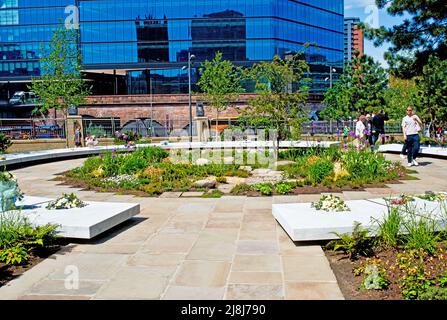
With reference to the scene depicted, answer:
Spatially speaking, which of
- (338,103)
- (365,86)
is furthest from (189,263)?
(338,103)

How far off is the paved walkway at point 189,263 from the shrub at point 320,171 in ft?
11.0

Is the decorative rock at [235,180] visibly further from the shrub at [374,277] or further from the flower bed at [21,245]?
the shrub at [374,277]

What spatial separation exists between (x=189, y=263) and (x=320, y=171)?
7099mm

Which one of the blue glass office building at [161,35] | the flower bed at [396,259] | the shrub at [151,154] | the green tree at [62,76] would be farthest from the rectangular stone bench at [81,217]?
the blue glass office building at [161,35]

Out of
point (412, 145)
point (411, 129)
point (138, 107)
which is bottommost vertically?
point (412, 145)

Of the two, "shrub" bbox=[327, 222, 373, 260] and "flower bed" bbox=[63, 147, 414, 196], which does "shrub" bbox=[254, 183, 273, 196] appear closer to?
"flower bed" bbox=[63, 147, 414, 196]

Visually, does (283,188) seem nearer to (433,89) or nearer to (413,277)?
(413,277)

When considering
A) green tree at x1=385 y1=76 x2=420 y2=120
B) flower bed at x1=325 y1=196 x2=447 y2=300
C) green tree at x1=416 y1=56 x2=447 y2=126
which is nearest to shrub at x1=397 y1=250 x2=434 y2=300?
flower bed at x1=325 y1=196 x2=447 y2=300

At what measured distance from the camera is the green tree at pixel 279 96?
56.4 feet

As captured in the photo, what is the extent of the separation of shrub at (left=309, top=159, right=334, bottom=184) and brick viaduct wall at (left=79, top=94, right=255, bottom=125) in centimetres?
→ 5252

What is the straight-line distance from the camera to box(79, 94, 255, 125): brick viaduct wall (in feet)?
213

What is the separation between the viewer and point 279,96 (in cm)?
1739

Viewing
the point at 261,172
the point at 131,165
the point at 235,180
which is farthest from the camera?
the point at 261,172

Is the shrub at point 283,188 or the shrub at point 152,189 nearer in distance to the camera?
the shrub at point 283,188
